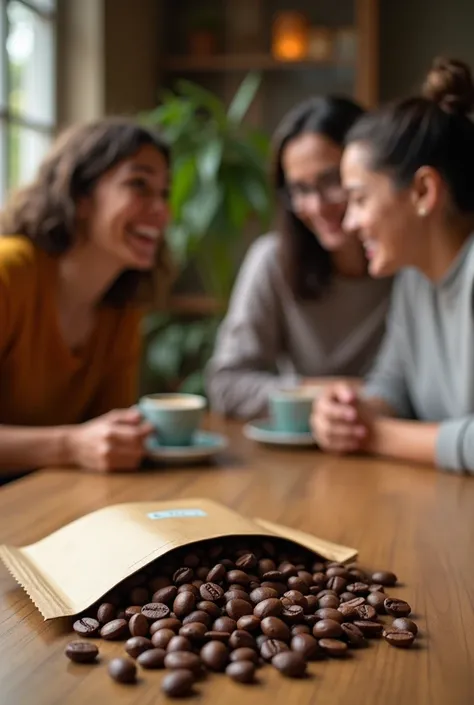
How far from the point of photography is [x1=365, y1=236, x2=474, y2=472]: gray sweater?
5.83 feet

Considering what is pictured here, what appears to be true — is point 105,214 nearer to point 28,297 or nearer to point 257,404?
point 28,297

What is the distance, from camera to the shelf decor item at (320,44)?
4367 millimetres

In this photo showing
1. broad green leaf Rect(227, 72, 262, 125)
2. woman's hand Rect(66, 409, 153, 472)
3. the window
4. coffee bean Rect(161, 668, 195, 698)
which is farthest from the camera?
broad green leaf Rect(227, 72, 262, 125)

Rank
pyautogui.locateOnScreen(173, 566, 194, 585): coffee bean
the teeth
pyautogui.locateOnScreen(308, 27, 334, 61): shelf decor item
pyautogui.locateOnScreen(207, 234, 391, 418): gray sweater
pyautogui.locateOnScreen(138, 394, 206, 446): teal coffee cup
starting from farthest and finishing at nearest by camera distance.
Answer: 1. pyautogui.locateOnScreen(308, 27, 334, 61): shelf decor item
2. pyautogui.locateOnScreen(207, 234, 391, 418): gray sweater
3. the teeth
4. pyautogui.locateOnScreen(138, 394, 206, 446): teal coffee cup
5. pyautogui.locateOnScreen(173, 566, 194, 585): coffee bean

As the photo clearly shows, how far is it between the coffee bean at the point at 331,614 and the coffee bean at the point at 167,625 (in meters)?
0.13

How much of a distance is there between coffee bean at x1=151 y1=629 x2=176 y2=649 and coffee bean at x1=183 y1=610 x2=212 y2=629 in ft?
0.10

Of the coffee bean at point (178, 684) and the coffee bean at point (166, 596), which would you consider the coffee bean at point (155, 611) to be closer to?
the coffee bean at point (166, 596)

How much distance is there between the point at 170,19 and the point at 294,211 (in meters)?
2.62

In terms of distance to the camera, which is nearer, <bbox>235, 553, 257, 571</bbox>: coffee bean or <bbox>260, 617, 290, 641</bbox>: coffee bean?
<bbox>260, 617, 290, 641</bbox>: coffee bean

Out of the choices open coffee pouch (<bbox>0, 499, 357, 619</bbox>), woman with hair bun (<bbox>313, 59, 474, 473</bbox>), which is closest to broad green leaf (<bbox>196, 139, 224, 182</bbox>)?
woman with hair bun (<bbox>313, 59, 474, 473</bbox>)

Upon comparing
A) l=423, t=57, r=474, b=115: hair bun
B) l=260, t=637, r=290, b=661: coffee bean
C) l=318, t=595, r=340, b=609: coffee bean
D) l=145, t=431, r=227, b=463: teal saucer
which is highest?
l=423, t=57, r=474, b=115: hair bun

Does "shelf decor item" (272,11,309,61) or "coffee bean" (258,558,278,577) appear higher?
"shelf decor item" (272,11,309,61)

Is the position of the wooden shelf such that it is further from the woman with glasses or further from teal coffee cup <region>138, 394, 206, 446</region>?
teal coffee cup <region>138, 394, 206, 446</region>

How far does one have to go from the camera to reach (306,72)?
15.0ft
